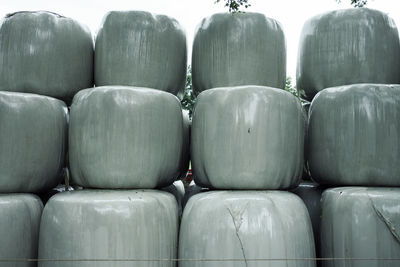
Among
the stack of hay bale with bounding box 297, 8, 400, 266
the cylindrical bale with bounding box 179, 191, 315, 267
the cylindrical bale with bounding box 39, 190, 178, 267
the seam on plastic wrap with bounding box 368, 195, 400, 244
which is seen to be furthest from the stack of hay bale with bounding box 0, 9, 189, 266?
the seam on plastic wrap with bounding box 368, 195, 400, 244

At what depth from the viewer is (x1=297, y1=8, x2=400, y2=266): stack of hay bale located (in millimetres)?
1143

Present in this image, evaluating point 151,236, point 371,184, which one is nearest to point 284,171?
point 371,184

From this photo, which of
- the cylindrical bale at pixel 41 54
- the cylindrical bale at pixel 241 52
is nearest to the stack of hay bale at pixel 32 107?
the cylindrical bale at pixel 41 54

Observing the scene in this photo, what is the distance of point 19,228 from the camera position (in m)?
1.22

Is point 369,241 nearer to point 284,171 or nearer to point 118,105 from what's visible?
point 284,171

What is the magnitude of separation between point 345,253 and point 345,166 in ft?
0.81

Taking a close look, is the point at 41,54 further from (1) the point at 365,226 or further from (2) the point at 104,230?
(1) the point at 365,226

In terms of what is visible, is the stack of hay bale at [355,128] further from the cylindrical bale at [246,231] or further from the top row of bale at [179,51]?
the cylindrical bale at [246,231]

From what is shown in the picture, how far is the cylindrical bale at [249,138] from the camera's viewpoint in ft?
3.90

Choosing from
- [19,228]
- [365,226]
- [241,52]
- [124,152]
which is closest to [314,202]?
[365,226]

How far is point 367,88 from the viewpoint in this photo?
1269 millimetres

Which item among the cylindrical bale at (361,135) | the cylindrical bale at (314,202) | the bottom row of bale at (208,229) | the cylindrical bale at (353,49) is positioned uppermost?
the cylindrical bale at (353,49)

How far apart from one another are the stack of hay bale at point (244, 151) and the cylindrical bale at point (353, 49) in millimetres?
117

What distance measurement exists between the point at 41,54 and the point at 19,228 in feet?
1.74
